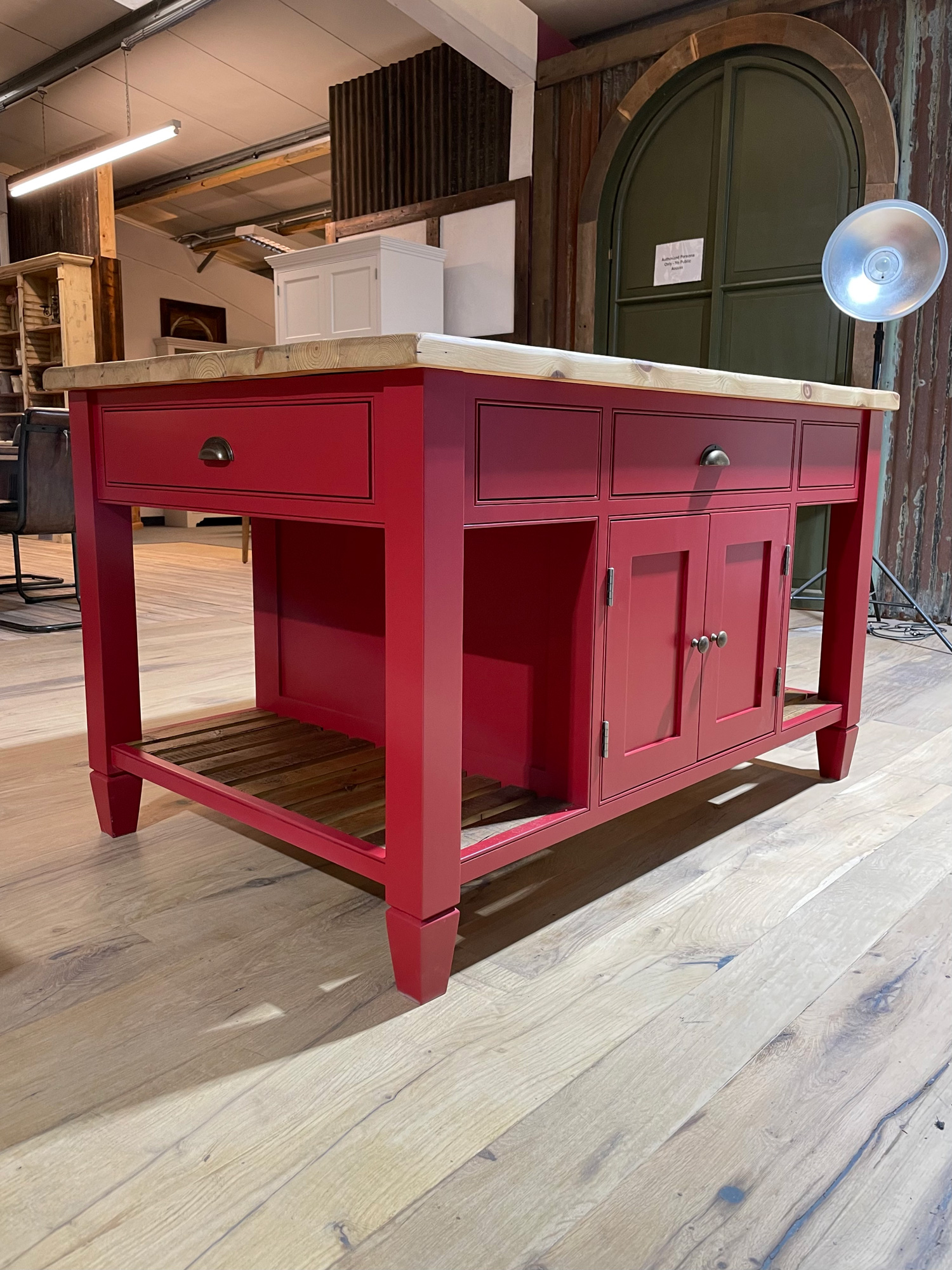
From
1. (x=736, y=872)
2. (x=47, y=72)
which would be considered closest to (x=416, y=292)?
(x=47, y=72)

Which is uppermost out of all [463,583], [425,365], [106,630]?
[425,365]

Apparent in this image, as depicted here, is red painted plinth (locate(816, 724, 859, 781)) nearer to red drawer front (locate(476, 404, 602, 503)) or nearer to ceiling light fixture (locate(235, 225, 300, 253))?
red drawer front (locate(476, 404, 602, 503))

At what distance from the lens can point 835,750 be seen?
233 cm

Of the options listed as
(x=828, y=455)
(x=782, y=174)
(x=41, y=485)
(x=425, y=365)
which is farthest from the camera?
(x=782, y=174)

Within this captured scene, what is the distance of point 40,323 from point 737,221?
7234 millimetres

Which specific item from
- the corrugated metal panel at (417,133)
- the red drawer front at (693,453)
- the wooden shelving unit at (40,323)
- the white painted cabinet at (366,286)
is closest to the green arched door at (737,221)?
the corrugated metal panel at (417,133)

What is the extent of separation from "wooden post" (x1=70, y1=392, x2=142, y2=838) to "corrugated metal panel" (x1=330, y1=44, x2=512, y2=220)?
16.6ft

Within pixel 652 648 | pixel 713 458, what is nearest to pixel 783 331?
pixel 713 458

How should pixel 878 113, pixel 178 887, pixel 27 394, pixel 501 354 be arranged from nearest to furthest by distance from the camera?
pixel 501 354 < pixel 178 887 < pixel 878 113 < pixel 27 394

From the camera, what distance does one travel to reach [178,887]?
5.65 ft

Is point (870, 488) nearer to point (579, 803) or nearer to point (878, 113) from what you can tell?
point (579, 803)

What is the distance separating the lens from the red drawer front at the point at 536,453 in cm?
131

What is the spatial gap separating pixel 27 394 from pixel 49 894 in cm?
923

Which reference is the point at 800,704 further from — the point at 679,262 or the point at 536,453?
the point at 679,262
